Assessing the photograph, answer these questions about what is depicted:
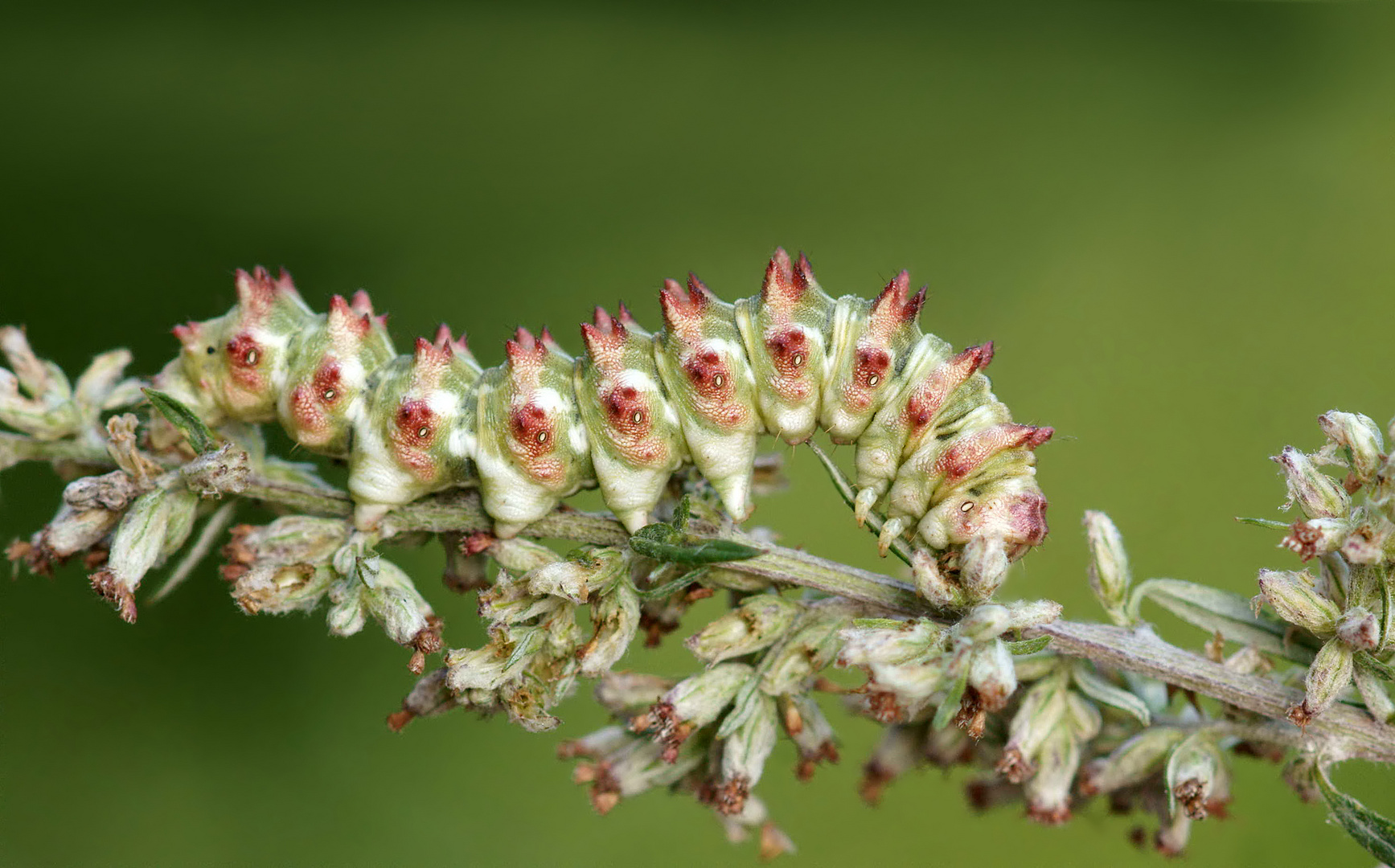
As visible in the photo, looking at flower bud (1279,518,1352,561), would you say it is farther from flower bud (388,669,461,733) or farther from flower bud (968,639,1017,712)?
flower bud (388,669,461,733)

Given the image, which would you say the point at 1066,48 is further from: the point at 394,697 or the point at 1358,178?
the point at 394,697

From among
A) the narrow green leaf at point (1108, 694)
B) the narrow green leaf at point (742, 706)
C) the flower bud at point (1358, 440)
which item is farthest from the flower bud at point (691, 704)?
the flower bud at point (1358, 440)

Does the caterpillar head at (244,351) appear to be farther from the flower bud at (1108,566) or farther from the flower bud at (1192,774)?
the flower bud at (1192,774)

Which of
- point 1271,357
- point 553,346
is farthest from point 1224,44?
point 553,346

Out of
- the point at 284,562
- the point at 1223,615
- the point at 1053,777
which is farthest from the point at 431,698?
the point at 1223,615

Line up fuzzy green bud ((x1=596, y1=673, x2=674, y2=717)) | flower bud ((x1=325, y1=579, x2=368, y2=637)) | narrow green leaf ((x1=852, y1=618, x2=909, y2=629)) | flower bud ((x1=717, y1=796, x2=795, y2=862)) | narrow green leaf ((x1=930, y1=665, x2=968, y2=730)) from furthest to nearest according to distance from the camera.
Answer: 1. flower bud ((x1=717, y1=796, x2=795, y2=862))
2. fuzzy green bud ((x1=596, y1=673, x2=674, y2=717))
3. flower bud ((x1=325, y1=579, x2=368, y2=637))
4. narrow green leaf ((x1=852, y1=618, x2=909, y2=629))
5. narrow green leaf ((x1=930, y1=665, x2=968, y2=730))

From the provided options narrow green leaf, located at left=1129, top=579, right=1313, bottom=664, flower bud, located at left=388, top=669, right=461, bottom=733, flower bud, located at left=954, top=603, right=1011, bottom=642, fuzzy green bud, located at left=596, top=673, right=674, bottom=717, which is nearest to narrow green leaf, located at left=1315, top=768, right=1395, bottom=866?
narrow green leaf, located at left=1129, top=579, right=1313, bottom=664
